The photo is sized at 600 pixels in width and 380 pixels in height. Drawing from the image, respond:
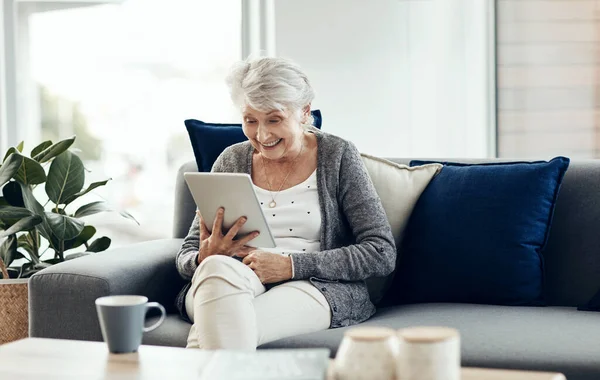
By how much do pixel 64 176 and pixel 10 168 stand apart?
0.75ft

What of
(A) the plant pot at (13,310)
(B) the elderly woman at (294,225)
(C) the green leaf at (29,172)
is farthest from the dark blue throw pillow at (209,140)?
(A) the plant pot at (13,310)

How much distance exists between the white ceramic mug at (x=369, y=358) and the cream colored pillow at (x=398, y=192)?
122 cm

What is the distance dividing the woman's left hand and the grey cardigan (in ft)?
0.09

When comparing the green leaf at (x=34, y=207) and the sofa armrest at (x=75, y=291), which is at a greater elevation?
the green leaf at (x=34, y=207)

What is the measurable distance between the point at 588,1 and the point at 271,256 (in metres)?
1.91

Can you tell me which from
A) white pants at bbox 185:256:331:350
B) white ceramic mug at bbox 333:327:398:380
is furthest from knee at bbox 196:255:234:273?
white ceramic mug at bbox 333:327:398:380

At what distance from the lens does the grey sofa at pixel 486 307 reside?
1900 millimetres

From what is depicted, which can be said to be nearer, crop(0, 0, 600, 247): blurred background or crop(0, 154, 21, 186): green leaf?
crop(0, 154, 21, 186): green leaf

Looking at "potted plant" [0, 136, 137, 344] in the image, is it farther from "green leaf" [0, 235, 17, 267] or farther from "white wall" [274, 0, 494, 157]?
"white wall" [274, 0, 494, 157]

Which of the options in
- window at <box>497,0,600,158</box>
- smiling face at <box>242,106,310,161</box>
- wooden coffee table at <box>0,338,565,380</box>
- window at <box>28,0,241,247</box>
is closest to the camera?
wooden coffee table at <box>0,338,565,380</box>

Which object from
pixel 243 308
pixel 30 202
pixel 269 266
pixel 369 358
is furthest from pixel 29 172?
pixel 369 358

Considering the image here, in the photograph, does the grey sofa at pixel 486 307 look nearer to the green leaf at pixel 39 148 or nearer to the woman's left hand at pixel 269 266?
the woman's left hand at pixel 269 266

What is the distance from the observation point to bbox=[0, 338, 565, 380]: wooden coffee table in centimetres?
136

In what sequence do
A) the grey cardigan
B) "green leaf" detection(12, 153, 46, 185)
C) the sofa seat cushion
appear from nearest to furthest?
the sofa seat cushion, the grey cardigan, "green leaf" detection(12, 153, 46, 185)
